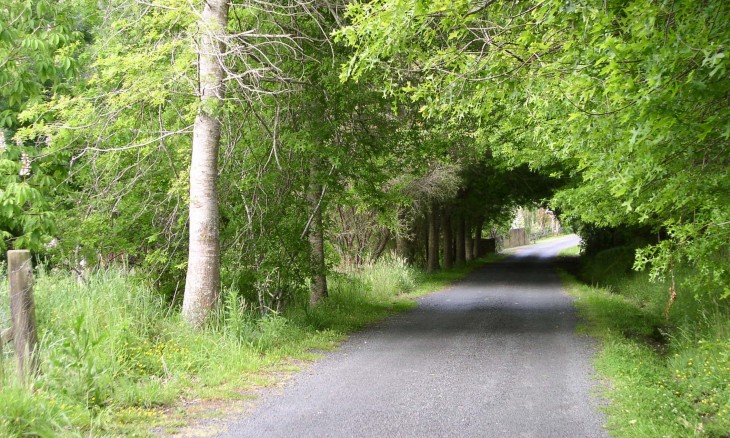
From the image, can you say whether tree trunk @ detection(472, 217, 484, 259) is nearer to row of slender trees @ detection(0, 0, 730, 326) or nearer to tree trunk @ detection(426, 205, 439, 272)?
tree trunk @ detection(426, 205, 439, 272)

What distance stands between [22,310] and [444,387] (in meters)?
4.51

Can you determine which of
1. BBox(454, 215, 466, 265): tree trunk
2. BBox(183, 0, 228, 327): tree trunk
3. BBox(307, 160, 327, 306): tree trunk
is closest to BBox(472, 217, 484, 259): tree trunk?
BBox(454, 215, 466, 265): tree trunk

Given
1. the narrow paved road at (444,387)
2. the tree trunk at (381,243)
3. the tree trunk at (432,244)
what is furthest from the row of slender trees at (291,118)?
the tree trunk at (432,244)

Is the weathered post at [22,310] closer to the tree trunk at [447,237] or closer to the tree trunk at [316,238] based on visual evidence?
the tree trunk at [316,238]

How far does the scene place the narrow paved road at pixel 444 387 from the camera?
5.91 m

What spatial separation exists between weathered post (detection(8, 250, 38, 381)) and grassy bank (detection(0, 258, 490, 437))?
0.16 metres

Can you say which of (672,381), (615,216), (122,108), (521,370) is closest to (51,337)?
(122,108)

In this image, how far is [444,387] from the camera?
750 centimetres

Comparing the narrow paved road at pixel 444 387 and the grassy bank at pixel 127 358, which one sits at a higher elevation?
the grassy bank at pixel 127 358

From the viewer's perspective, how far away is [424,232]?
3180 centimetres

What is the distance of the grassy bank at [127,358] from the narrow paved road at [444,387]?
718mm

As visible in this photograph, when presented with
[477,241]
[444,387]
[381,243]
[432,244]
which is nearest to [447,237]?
[432,244]

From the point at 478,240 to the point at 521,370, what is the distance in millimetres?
40359

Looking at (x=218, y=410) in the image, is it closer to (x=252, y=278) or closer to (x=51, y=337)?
(x=51, y=337)
